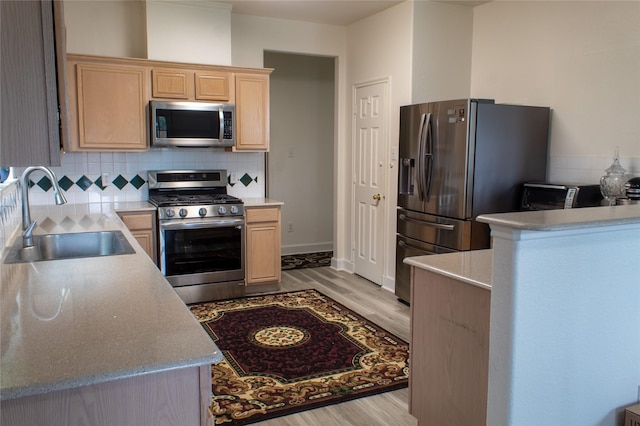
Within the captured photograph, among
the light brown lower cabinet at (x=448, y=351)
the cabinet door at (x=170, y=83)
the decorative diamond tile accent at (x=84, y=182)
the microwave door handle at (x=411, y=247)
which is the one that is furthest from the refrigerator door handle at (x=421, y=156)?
the decorative diamond tile accent at (x=84, y=182)

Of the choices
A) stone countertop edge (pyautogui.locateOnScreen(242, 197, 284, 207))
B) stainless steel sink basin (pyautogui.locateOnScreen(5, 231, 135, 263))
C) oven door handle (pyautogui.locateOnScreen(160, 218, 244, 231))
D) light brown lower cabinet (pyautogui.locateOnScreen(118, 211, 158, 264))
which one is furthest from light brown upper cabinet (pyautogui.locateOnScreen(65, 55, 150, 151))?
stainless steel sink basin (pyautogui.locateOnScreen(5, 231, 135, 263))

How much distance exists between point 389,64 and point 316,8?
0.89 m

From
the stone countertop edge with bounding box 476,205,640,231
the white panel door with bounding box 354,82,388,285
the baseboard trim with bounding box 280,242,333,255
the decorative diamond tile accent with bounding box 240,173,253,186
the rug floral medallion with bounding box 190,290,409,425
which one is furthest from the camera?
the baseboard trim with bounding box 280,242,333,255

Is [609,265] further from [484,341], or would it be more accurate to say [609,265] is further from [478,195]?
[478,195]

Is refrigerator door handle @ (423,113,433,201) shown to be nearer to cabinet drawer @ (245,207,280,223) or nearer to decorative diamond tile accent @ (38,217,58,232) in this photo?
cabinet drawer @ (245,207,280,223)

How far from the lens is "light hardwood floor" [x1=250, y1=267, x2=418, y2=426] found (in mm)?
2617

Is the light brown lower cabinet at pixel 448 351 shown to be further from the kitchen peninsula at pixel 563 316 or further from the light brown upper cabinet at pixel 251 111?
the light brown upper cabinet at pixel 251 111

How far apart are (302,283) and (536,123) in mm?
2706

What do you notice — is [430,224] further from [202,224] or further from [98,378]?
[98,378]

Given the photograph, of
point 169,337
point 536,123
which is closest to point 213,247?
point 536,123

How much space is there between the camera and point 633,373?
80.4 inches

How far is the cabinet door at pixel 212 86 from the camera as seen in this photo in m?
4.57

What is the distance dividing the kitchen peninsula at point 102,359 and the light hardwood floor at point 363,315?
132 cm

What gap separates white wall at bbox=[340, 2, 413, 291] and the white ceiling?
0.44 ft
